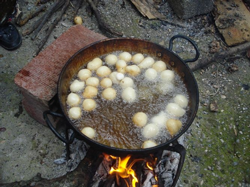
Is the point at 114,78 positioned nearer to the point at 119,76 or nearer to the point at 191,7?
the point at 119,76

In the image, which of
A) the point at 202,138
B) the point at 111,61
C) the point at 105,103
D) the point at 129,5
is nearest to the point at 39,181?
the point at 105,103

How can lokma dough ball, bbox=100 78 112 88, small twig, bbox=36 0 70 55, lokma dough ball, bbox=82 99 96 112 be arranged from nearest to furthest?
lokma dough ball, bbox=82 99 96 112
lokma dough ball, bbox=100 78 112 88
small twig, bbox=36 0 70 55

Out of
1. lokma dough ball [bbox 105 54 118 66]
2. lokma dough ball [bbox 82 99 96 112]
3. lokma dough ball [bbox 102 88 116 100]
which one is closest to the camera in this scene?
lokma dough ball [bbox 82 99 96 112]

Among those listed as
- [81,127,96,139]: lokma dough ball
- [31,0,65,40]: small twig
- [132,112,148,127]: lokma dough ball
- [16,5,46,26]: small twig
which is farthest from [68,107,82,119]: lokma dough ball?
[16,5,46,26]: small twig

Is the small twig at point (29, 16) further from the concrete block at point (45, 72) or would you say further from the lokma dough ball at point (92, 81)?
the lokma dough ball at point (92, 81)

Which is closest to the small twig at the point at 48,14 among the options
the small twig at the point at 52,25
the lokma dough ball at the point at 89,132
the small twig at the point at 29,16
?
the small twig at the point at 52,25

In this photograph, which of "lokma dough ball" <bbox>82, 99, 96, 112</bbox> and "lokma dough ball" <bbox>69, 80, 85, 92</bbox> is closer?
"lokma dough ball" <bbox>82, 99, 96, 112</bbox>

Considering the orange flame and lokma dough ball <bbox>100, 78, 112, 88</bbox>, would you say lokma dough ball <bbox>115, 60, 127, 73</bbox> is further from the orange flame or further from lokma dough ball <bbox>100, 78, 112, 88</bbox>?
the orange flame

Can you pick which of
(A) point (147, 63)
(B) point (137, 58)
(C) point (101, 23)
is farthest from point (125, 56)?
(C) point (101, 23)
